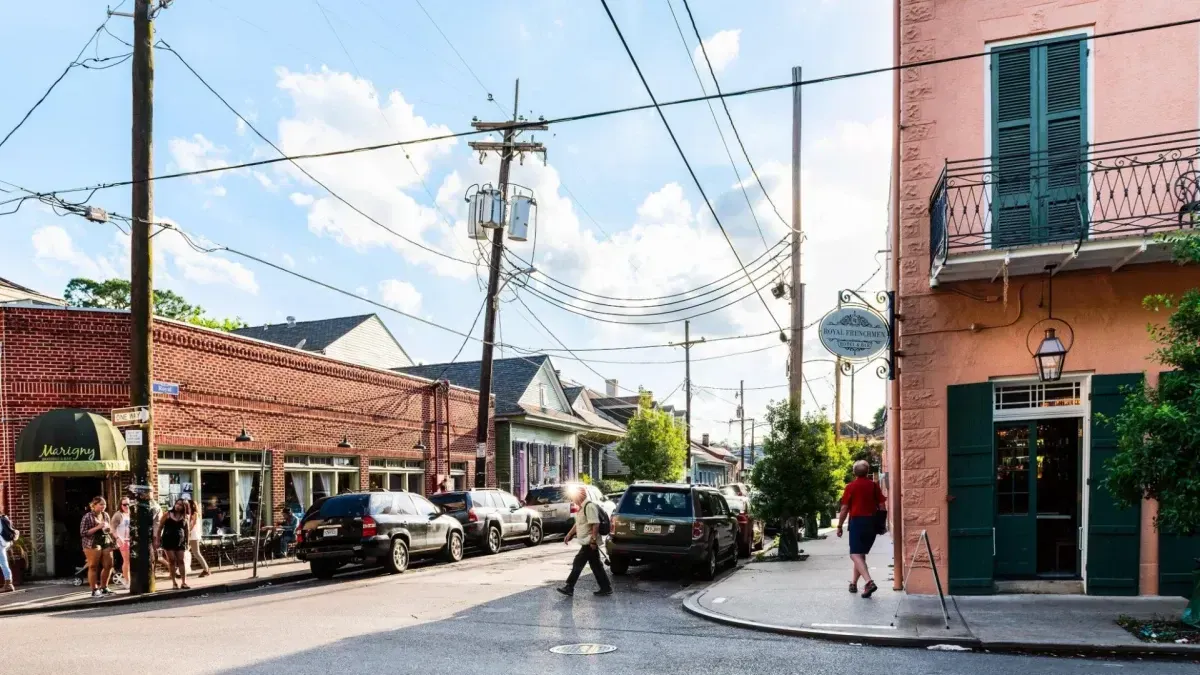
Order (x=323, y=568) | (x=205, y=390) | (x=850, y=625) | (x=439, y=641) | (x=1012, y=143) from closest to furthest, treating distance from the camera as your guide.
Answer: (x=439, y=641), (x=850, y=625), (x=1012, y=143), (x=323, y=568), (x=205, y=390)

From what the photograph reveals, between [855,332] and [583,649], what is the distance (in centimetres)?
588

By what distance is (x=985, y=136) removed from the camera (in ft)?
38.2

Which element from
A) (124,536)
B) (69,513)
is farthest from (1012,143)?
(69,513)

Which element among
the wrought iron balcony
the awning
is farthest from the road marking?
the awning

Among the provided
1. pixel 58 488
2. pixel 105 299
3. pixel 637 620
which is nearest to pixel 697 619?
pixel 637 620

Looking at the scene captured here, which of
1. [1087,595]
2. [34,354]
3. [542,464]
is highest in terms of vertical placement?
[34,354]

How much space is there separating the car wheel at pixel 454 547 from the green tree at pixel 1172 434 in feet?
44.6

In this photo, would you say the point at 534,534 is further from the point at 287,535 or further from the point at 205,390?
the point at 205,390

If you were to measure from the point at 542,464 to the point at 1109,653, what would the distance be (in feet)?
102

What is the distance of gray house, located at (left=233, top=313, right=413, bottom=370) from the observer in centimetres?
3597

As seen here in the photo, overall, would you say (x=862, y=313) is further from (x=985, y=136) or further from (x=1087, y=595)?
(x=1087, y=595)

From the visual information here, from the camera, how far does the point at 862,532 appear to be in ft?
39.0

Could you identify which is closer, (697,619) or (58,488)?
(697,619)

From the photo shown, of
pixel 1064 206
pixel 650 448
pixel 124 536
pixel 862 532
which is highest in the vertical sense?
pixel 1064 206
